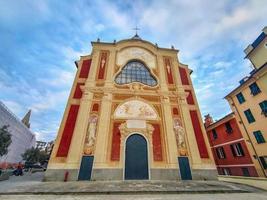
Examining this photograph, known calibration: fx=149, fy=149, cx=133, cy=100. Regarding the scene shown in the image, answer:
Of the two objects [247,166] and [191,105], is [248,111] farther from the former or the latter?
[191,105]

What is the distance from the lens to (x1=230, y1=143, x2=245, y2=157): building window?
2058 cm

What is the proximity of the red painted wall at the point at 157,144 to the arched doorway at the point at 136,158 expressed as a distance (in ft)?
2.76

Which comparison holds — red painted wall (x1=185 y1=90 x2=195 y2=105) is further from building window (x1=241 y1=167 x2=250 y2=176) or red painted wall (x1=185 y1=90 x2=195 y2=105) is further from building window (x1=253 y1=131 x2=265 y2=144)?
building window (x1=241 y1=167 x2=250 y2=176)

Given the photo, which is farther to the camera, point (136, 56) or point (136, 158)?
point (136, 56)

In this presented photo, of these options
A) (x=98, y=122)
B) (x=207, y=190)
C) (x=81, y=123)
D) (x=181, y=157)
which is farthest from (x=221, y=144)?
(x=81, y=123)

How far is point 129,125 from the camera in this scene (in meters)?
14.6

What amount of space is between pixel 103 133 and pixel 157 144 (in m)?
5.21

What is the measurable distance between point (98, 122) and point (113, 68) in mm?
7178

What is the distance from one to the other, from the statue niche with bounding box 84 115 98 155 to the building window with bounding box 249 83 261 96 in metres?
19.3

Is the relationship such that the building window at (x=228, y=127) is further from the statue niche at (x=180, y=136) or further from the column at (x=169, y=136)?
the column at (x=169, y=136)

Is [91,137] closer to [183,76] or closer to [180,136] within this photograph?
[180,136]

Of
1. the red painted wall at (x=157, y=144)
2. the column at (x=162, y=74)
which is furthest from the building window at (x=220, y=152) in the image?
the red painted wall at (x=157, y=144)

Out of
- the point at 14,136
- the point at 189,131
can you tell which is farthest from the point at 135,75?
the point at 14,136

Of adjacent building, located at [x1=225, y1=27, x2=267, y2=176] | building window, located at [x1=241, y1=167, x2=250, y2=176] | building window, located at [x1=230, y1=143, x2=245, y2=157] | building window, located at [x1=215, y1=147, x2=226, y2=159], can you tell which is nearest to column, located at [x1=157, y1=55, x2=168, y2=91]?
adjacent building, located at [x1=225, y1=27, x2=267, y2=176]
